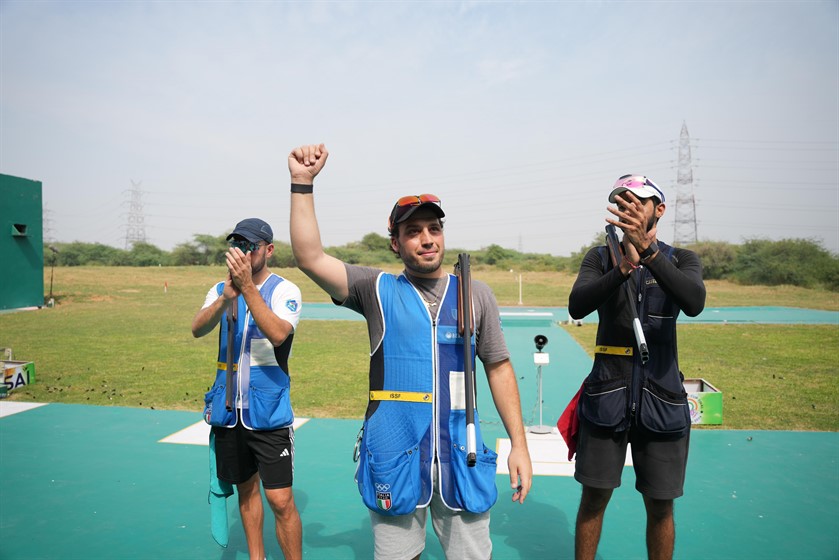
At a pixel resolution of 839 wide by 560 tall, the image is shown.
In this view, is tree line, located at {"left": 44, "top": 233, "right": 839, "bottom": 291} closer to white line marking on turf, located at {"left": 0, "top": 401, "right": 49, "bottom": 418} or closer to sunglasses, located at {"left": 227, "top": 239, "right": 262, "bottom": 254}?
white line marking on turf, located at {"left": 0, "top": 401, "right": 49, "bottom": 418}

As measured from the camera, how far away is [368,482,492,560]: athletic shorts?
2.29 meters

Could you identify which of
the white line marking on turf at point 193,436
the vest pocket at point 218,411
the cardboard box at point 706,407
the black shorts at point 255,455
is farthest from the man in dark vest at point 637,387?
the white line marking on turf at point 193,436

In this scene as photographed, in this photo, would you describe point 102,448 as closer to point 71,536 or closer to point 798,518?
point 71,536

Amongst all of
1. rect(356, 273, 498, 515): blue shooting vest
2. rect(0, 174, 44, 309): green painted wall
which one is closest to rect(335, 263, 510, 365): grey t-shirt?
rect(356, 273, 498, 515): blue shooting vest

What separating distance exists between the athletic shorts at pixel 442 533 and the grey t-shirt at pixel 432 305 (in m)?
0.63

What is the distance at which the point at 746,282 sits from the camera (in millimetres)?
36250

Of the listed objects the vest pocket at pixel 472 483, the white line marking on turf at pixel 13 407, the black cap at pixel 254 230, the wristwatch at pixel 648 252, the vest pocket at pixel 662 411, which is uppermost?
the black cap at pixel 254 230

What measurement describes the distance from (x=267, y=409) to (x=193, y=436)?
3.26 m

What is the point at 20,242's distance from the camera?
20.3 meters

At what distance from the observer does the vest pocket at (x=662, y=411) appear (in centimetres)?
283

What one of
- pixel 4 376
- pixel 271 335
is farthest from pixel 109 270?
pixel 271 335

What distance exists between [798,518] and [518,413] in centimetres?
295

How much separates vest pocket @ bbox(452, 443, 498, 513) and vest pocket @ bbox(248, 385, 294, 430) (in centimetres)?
137

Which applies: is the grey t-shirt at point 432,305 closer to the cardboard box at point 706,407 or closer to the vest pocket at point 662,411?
the vest pocket at point 662,411
